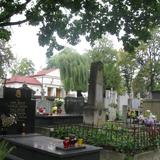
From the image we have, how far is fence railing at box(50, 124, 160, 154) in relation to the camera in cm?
956

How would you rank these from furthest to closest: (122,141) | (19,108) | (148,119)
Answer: (148,119), (122,141), (19,108)

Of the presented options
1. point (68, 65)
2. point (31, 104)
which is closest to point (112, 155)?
point (31, 104)

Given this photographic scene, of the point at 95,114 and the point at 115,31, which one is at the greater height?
the point at 115,31

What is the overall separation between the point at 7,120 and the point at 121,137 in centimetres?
338

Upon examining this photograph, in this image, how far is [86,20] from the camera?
7.92 metres

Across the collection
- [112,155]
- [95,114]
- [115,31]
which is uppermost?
[115,31]

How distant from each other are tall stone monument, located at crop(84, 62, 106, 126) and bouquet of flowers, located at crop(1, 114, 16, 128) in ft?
17.2

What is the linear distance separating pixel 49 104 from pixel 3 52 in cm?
1403

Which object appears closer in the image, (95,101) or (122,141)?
(122,141)

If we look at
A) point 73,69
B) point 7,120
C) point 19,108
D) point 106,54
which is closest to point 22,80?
point 73,69

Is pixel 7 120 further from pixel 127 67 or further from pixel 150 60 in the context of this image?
pixel 127 67

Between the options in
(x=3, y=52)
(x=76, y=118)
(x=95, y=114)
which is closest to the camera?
(x=95, y=114)

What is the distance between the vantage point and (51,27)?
793 centimetres

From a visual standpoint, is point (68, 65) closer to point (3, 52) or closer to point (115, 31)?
point (3, 52)
